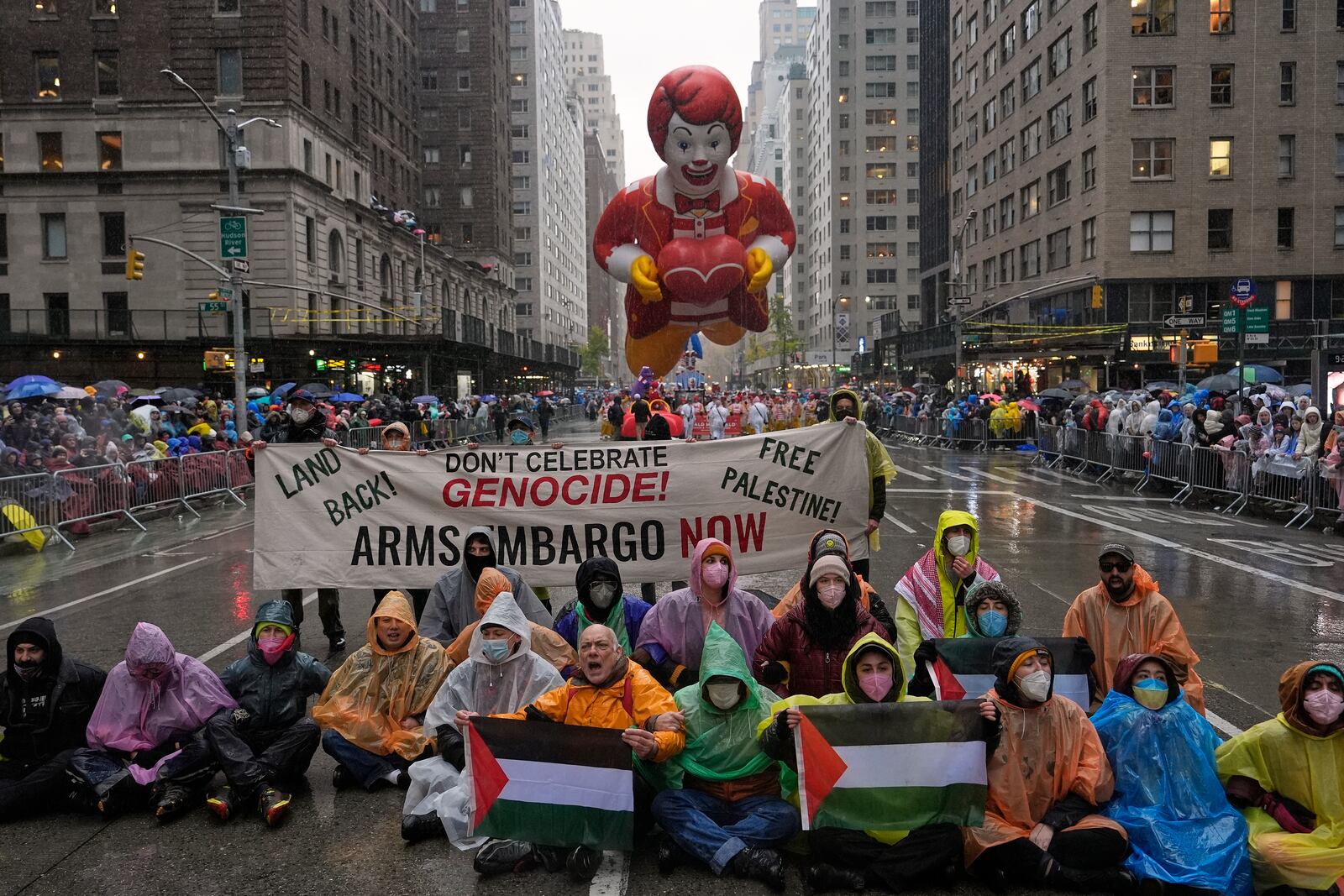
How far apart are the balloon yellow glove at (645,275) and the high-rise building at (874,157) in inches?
3605

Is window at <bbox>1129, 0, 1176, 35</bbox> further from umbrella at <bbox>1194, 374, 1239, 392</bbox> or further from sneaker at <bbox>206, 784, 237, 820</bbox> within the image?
sneaker at <bbox>206, 784, 237, 820</bbox>

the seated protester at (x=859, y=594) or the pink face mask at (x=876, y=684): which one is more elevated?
the seated protester at (x=859, y=594)

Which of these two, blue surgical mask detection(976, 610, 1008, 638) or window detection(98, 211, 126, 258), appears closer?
blue surgical mask detection(976, 610, 1008, 638)

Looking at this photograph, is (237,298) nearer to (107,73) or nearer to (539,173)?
(107,73)

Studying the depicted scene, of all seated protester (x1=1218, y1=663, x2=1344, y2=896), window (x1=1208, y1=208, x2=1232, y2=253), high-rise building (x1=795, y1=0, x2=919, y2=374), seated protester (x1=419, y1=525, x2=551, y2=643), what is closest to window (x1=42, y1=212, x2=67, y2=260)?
seated protester (x1=419, y1=525, x2=551, y2=643)

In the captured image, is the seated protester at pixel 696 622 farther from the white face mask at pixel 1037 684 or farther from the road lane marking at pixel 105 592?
the road lane marking at pixel 105 592

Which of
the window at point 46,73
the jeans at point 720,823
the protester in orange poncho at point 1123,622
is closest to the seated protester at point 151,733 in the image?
the jeans at point 720,823

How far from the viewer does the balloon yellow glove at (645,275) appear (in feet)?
27.0

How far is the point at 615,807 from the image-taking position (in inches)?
183

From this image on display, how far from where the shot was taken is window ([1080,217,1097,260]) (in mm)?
43500

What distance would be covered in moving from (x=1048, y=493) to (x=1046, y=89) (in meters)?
35.8

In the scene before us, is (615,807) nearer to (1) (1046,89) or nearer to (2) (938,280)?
(1) (1046,89)

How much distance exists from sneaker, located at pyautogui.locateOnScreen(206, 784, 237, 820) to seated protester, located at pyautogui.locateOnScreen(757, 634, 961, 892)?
2902mm

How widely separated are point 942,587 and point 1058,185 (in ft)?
154
